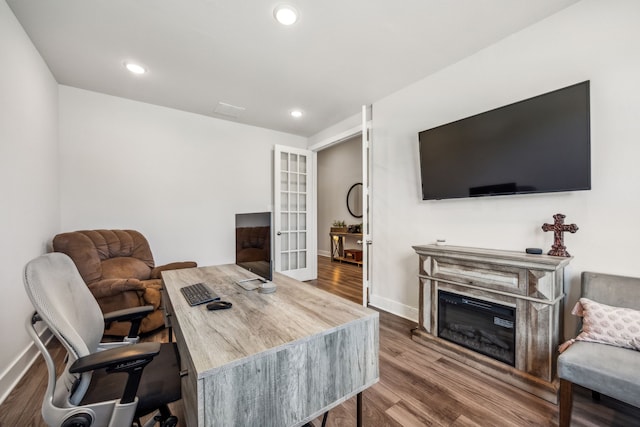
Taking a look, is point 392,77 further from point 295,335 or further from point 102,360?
point 102,360

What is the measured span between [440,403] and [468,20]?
2.76m

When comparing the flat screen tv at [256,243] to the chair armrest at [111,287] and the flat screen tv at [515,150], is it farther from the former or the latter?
the flat screen tv at [515,150]

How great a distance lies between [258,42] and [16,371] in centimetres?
312

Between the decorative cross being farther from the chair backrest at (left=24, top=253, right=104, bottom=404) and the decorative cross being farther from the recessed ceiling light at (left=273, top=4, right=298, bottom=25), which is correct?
the chair backrest at (left=24, top=253, right=104, bottom=404)

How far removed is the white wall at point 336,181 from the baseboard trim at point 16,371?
214 inches

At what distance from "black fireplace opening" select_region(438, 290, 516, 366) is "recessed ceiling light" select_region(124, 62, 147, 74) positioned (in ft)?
12.0

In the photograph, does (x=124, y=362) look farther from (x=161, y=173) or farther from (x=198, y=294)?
(x=161, y=173)

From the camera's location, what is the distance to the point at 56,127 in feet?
9.34

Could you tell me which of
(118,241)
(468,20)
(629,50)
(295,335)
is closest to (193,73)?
(118,241)

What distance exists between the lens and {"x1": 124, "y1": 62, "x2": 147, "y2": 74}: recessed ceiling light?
8.26 ft

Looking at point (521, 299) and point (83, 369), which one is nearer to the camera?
point (83, 369)

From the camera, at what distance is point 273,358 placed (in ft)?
3.06

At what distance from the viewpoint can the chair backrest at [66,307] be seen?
35.3 inches

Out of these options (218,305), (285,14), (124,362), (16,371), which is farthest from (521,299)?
(16,371)
